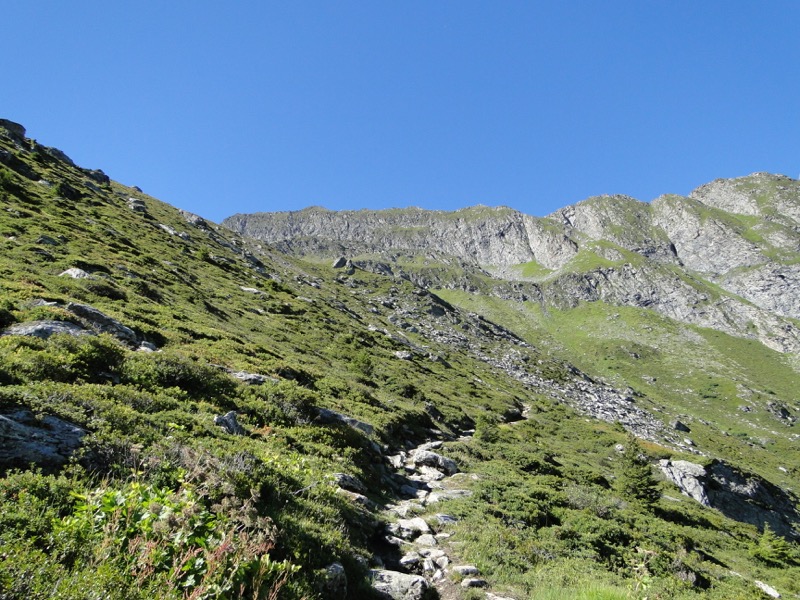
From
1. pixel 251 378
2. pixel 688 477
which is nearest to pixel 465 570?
pixel 251 378

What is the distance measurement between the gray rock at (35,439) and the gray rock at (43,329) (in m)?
7.04

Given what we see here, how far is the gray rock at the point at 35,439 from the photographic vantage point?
6547 mm

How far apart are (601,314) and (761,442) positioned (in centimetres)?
9933

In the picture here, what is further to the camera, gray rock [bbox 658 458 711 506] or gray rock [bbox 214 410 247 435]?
gray rock [bbox 658 458 711 506]

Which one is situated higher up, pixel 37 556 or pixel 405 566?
pixel 37 556

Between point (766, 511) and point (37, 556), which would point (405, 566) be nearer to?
point (37, 556)

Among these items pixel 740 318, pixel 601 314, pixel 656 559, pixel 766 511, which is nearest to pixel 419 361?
pixel 766 511

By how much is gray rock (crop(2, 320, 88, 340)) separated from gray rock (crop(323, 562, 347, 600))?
11958 mm

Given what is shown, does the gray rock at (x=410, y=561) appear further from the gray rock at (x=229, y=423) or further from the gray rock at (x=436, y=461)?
the gray rock at (x=436, y=461)

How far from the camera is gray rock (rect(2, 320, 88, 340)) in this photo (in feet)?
41.9

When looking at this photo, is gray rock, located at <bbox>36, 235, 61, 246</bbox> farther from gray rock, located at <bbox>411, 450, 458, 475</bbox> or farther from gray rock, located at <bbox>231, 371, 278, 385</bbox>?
gray rock, located at <bbox>411, 450, 458, 475</bbox>

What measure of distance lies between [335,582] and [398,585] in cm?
184

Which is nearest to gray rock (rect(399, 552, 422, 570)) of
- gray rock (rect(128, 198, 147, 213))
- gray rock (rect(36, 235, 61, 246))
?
gray rock (rect(36, 235, 61, 246))

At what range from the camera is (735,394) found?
125 meters
